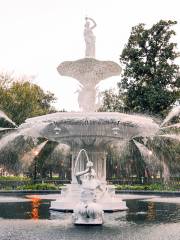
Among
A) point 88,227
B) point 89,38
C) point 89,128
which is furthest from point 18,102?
point 88,227

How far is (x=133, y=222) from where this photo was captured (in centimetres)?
1257

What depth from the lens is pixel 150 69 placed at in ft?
128

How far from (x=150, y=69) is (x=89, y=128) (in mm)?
23863

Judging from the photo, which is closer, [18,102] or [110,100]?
[18,102]

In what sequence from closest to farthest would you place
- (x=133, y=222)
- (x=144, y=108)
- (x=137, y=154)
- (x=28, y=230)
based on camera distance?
(x=28, y=230), (x=133, y=222), (x=144, y=108), (x=137, y=154)

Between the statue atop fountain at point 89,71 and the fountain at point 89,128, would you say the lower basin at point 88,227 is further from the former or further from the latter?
the statue atop fountain at point 89,71

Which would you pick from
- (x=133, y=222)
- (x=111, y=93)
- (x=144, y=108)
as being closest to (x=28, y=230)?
(x=133, y=222)

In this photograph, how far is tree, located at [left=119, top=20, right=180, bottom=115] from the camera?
38.2 metres

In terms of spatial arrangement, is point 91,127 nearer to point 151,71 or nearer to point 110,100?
point 151,71

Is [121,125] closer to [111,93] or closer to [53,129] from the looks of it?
[53,129]

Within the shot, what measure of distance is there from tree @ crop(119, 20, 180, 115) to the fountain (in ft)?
64.8

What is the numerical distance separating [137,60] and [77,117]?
81.5 ft

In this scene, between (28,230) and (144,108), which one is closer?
(28,230)

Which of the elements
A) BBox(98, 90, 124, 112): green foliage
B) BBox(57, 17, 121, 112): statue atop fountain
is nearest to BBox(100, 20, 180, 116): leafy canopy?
BBox(98, 90, 124, 112): green foliage
